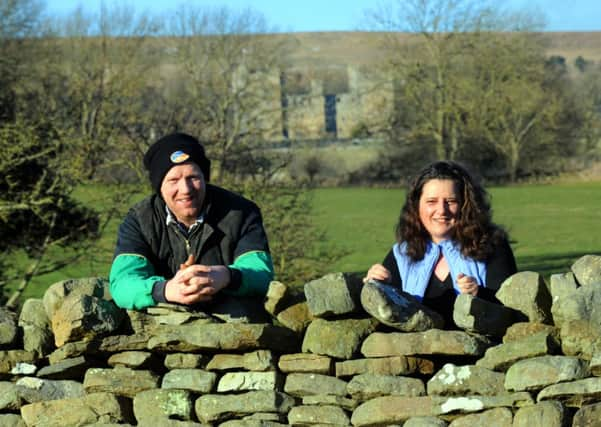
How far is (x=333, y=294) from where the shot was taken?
13.8 feet

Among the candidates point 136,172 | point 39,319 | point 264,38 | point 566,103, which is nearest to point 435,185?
point 39,319

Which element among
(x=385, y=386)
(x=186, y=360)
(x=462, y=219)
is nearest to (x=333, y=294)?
(x=385, y=386)

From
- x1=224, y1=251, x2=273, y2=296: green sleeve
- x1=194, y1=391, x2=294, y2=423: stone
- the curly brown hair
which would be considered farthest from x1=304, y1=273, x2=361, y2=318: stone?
the curly brown hair

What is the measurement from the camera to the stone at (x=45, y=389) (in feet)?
15.0

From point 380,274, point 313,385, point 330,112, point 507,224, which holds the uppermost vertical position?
point 330,112

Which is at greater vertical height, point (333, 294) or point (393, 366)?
point (333, 294)

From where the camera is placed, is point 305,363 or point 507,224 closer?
point 305,363

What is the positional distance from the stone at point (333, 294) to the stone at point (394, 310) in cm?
6

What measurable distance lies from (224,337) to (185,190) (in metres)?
0.62

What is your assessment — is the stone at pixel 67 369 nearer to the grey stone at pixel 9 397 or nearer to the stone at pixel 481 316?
the grey stone at pixel 9 397

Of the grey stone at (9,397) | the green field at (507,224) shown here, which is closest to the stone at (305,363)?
the grey stone at (9,397)

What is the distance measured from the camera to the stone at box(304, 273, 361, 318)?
418 cm

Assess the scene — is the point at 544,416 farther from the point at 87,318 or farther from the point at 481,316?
the point at 87,318

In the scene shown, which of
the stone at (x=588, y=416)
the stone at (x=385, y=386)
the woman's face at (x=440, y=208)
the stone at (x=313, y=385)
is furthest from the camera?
the woman's face at (x=440, y=208)
